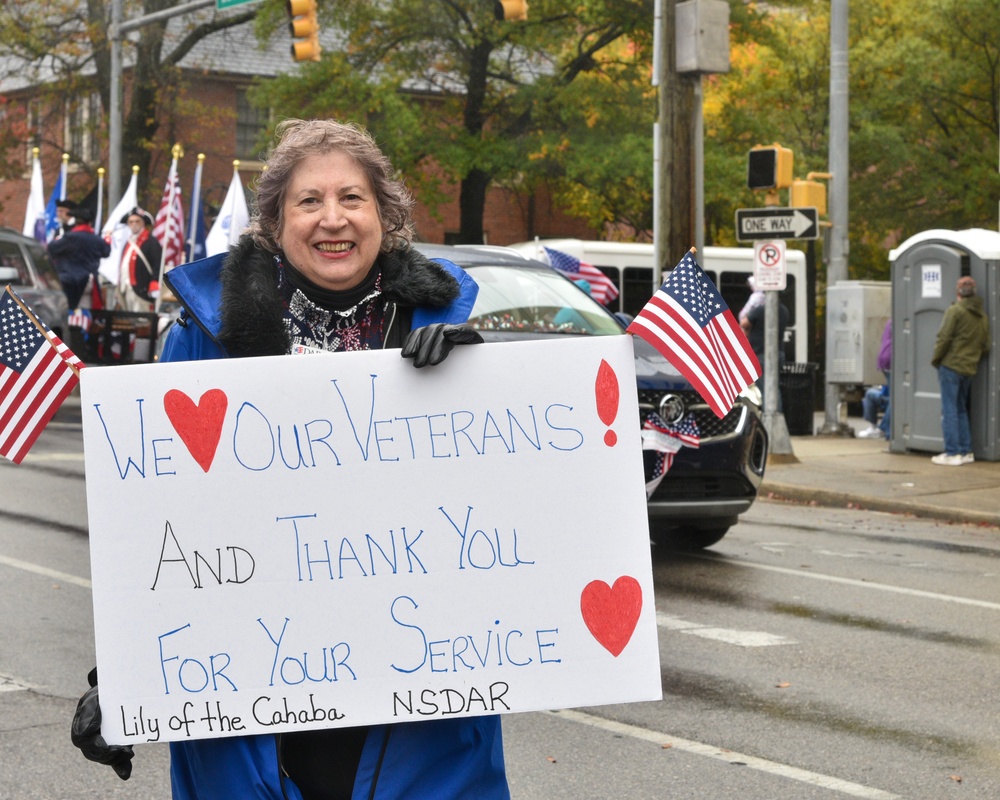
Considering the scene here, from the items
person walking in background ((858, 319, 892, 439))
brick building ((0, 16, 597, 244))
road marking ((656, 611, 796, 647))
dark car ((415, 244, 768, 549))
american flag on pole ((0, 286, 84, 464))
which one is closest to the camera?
american flag on pole ((0, 286, 84, 464))

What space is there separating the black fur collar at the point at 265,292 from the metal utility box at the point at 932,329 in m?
14.7

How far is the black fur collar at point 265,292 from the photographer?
2928 mm

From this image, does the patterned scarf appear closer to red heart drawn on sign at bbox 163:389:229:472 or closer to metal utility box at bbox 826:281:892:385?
red heart drawn on sign at bbox 163:389:229:472

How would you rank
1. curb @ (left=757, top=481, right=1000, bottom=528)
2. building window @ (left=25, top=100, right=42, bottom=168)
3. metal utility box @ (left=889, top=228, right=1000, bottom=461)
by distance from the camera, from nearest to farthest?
1. curb @ (left=757, top=481, right=1000, bottom=528)
2. metal utility box @ (left=889, top=228, right=1000, bottom=461)
3. building window @ (left=25, top=100, right=42, bottom=168)

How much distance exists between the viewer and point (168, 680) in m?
2.86

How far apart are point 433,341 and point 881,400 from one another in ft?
62.9

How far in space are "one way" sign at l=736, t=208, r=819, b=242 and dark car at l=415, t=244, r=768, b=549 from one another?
6.33 meters

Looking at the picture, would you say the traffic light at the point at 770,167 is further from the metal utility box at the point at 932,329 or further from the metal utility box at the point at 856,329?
the metal utility box at the point at 856,329

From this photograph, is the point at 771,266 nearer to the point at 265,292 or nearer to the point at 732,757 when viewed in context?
the point at 732,757

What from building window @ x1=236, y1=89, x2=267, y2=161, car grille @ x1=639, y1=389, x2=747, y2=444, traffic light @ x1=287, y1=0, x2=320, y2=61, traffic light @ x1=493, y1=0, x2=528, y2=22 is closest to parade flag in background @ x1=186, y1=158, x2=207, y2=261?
traffic light @ x1=287, y1=0, x2=320, y2=61

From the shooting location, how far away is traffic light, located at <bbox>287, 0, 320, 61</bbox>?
20.0m

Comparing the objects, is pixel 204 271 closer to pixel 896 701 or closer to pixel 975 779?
pixel 975 779

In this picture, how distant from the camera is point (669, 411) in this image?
954cm

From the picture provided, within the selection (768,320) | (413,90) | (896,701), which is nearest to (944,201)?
(413,90)
